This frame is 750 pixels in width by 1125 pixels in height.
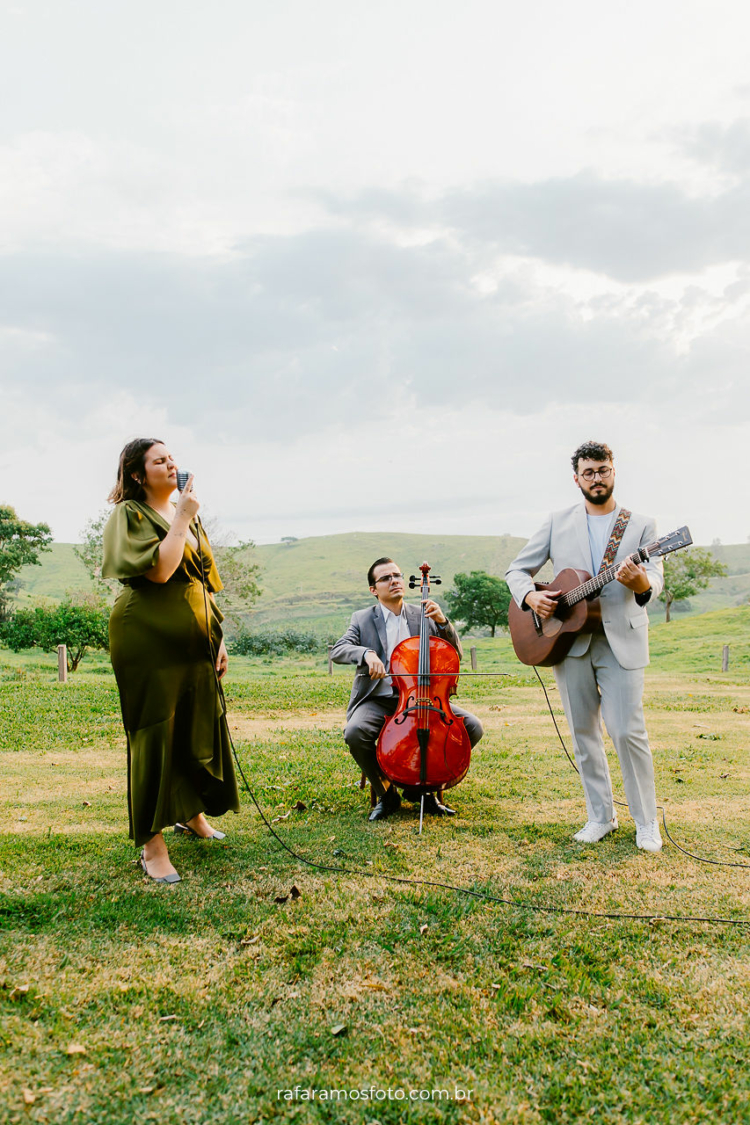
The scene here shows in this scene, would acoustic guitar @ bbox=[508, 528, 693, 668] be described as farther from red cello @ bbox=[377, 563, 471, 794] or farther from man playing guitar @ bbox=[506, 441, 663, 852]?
red cello @ bbox=[377, 563, 471, 794]

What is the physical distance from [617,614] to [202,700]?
254 cm

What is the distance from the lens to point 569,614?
4.73m

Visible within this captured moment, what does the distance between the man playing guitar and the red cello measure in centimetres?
73

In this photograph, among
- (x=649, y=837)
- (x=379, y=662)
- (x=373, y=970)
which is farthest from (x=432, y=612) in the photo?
(x=373, y=970)

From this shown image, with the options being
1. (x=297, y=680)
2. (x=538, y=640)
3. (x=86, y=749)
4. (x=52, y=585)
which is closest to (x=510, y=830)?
(x=538, y=640)

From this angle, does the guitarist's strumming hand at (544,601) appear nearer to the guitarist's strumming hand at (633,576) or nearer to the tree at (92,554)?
the guitarist's strumming hand at (633,576)

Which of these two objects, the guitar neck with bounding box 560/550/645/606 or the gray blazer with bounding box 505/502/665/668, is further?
the gray blazer with bounding box 505/502/665/668

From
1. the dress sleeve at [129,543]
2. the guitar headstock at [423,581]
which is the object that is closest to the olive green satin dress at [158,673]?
the dress sleeve at [129,543]

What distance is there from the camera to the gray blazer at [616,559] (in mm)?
4508

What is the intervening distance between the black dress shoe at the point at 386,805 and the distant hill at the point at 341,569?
162 feet

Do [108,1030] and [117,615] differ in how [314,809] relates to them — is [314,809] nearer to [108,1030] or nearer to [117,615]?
[117,615]

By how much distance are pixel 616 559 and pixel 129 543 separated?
2873mm

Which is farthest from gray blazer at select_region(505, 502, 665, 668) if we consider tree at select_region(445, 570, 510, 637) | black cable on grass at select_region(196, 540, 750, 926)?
→ tree at select_region(445, 570, 510, 637)

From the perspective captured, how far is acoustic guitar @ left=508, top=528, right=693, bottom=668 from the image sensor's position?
431 cm
